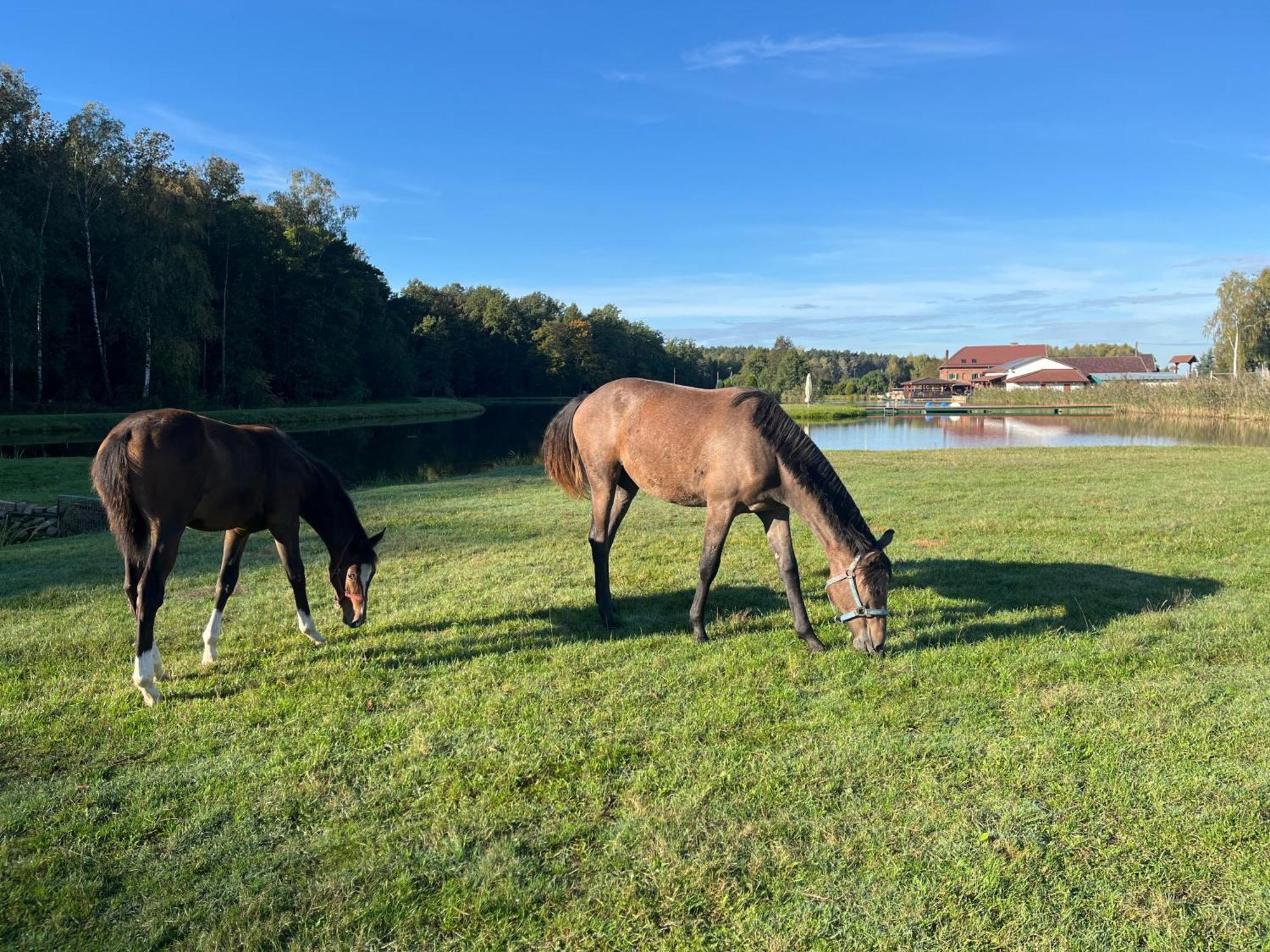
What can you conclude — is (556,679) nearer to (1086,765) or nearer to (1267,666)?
(1086,765)

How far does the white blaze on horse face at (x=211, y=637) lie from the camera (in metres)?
5.20

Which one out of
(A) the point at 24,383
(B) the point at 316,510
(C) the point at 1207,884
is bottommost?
(C) the point at 1207,884

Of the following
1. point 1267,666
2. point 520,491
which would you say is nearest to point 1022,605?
point 1267,666

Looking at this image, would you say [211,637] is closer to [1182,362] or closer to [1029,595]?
[1029,595]

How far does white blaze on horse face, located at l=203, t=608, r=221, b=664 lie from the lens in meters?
5.20

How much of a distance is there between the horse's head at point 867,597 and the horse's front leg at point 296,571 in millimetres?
3979

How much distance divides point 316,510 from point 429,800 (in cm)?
306

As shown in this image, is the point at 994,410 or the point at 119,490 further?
the point at 994,410

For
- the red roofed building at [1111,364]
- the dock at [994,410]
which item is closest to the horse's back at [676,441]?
the dock at [994,410]

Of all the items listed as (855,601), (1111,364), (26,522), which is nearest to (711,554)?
(855,601)

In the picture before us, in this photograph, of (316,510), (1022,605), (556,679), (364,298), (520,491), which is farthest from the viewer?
(364,298)

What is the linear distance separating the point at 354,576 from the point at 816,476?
12.1 feet

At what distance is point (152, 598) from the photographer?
15.2ft

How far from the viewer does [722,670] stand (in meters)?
4.99
